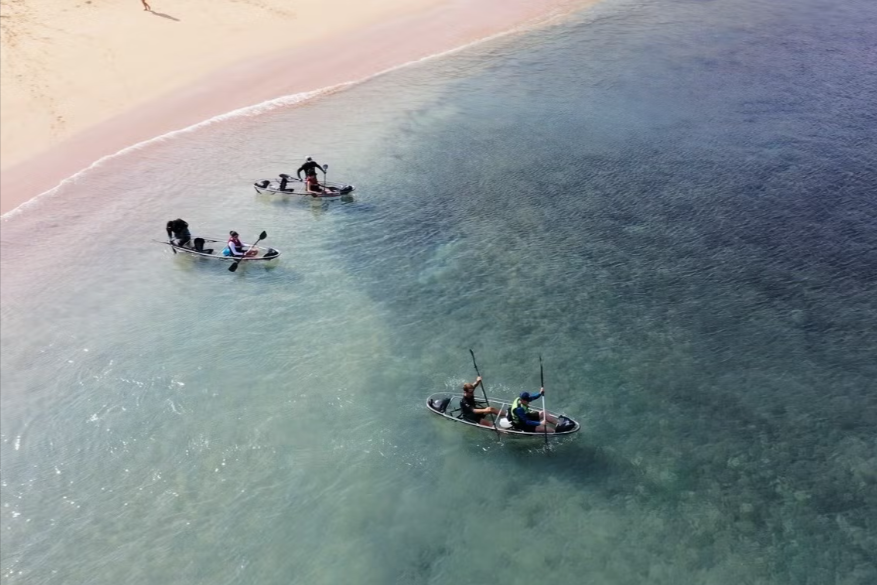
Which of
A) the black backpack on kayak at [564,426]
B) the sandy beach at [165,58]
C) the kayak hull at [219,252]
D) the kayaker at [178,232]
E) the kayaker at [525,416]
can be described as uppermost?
the sandy beach at [165,58]

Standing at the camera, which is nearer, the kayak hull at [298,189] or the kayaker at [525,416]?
the kayaker at [525,416]

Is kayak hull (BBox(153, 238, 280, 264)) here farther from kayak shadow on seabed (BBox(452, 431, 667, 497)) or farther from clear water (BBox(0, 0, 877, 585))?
kayak shadow on seabed (BBox(452, 431, 667, 497))

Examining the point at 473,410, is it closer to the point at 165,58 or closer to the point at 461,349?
the point at 461,349

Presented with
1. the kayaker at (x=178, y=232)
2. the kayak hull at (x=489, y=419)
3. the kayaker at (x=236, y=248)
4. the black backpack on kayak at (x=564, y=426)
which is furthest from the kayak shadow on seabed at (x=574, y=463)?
the kayaker at (x=178, y=232)

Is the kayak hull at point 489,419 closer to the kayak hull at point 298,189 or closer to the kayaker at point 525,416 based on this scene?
the kayaker at point 525,416

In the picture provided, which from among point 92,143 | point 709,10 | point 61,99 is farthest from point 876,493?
point 709,10

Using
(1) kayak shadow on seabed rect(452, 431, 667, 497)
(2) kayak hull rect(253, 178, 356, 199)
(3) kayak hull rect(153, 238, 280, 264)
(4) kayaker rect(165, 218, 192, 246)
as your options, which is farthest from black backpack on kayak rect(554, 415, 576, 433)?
(4) kayaker rect(165, 218, 192, 246)

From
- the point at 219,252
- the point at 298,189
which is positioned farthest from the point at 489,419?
the point at 298,189
